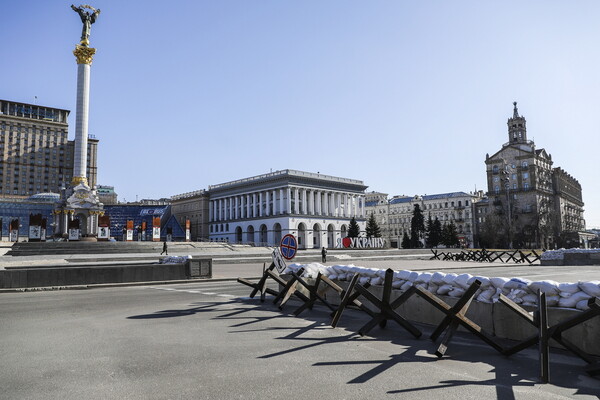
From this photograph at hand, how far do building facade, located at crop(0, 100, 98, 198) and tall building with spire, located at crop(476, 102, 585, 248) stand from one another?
126 metres

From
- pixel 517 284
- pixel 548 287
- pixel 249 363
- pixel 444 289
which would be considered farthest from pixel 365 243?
pixel 249 363

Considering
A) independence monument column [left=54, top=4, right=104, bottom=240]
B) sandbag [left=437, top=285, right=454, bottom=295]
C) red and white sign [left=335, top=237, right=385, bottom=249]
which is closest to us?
sandbag [left=437, top=285, right=454, bottom=295]

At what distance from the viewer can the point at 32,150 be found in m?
142

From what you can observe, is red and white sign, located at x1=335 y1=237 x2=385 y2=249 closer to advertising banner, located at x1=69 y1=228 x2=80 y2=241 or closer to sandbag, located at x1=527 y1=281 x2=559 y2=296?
advertising banner, located at x1=69 y1=228 x2=80 y2=241

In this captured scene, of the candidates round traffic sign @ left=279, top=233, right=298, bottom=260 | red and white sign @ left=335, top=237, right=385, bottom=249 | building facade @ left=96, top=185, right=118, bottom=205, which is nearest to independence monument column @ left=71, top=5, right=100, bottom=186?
red and white sign @ left=335, top=237, right=385, bottom=249

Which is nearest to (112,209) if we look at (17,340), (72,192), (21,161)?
(21,161)

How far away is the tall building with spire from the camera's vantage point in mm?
97750

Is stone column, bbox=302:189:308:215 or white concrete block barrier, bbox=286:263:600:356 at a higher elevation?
stone column, bbox=302:189:308:215

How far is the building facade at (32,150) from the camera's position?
13775 centimetres

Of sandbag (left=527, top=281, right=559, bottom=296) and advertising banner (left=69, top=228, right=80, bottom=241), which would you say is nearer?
sandbag (left=527, top=281, right=559, bottom=296)

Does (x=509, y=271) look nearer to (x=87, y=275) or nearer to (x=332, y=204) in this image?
(x=87, y=275)

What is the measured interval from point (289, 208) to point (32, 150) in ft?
315

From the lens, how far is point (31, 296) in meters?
14.9

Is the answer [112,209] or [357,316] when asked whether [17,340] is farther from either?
[112,209]
